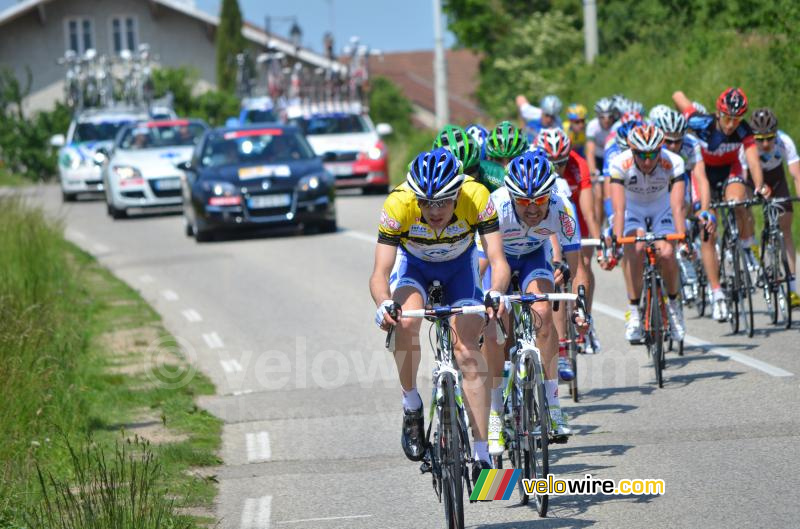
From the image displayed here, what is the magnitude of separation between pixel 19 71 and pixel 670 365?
63.5 metres

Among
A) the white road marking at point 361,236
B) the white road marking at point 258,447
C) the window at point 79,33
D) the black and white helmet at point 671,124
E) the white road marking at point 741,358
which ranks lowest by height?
the white road marking at point 361,236

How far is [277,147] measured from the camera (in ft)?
79.4

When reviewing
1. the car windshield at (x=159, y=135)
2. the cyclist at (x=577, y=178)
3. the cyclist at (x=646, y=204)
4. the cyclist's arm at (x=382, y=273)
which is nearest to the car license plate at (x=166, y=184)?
the car windshield at (x=159, y=135)

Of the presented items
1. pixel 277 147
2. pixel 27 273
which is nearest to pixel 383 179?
pixel 277 147

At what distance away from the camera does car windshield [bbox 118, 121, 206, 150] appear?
29.7 meters

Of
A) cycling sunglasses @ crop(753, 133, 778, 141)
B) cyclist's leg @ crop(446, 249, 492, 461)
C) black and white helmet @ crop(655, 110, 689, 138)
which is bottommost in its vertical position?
cyclist's leg @ crop(446, 249, 492, 461)

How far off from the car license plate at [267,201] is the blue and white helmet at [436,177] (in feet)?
51.6

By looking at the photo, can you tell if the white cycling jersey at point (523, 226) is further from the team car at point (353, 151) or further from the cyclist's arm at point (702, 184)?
the team car at point (353, 151)

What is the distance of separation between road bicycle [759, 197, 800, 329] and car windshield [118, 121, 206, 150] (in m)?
17.7

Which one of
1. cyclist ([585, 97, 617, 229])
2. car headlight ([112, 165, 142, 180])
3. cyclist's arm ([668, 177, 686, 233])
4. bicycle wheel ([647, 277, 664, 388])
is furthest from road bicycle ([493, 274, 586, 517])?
car headlight ([112, 165, 142, 180])

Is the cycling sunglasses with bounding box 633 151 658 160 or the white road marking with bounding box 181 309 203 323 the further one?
the white road marking with bounding box 181 309 203 323

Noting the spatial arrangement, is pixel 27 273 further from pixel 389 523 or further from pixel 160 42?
pixel 160 42

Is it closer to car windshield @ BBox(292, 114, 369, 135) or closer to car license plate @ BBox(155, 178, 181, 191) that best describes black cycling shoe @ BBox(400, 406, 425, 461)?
car license plate @ BBox(155, 178, 181, 191)

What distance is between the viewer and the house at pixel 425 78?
9475cm
